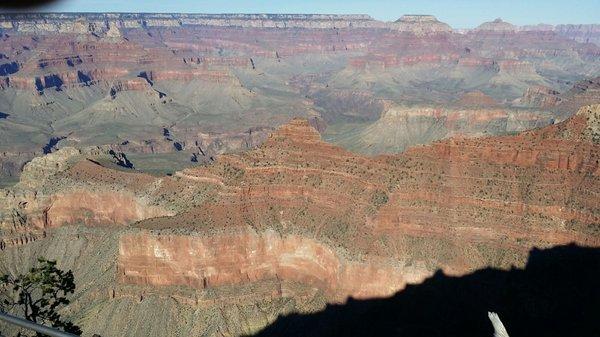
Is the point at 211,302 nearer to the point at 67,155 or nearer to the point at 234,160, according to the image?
the point at 234,160

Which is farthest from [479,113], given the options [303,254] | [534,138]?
[303,254]

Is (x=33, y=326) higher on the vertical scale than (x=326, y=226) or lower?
higher

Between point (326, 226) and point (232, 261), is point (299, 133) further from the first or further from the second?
point (232, 261)

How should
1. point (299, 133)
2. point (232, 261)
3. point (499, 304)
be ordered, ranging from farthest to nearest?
1. point (299, 133)
2. point (232, 261)
3. point (499, 304)

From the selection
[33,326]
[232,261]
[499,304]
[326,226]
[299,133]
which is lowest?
[232,261]

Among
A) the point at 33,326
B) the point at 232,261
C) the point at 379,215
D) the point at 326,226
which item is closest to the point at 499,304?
the point at 379,215

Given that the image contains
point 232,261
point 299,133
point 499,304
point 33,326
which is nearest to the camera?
point 33,326
